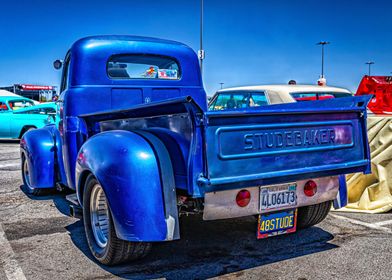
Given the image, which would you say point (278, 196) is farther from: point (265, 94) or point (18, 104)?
point (18, 104)

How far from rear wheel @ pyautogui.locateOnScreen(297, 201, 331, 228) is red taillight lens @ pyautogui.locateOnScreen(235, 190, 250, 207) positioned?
1241 mm

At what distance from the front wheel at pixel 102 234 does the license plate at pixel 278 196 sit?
3.03 ft

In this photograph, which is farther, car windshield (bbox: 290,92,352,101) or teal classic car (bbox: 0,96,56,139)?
teal classic car (bbox: 0,96,56,139)

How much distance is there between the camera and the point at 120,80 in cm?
479

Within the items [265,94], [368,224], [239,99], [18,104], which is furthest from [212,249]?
[18,104]

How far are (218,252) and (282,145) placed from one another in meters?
1.20

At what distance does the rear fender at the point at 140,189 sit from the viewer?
9.53ft

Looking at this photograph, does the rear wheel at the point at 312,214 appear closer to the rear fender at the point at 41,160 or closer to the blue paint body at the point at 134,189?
the blue paint body at the point at 134,189

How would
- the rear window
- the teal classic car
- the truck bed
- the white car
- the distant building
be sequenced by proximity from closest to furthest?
the truck bed
the rear window
the white car
the teal classic car
the distant building

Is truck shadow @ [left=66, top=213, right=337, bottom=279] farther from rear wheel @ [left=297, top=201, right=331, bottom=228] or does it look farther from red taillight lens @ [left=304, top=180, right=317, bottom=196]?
red taillight lens @ [left=304, top=180, right=317, bottom=196]

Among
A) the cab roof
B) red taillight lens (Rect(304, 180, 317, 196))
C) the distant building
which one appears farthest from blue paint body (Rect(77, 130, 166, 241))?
the distant building

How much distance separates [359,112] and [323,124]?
0.42m

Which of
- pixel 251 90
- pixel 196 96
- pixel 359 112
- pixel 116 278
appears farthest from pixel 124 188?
pixel 251 90

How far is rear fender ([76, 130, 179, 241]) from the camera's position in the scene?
290 cm
